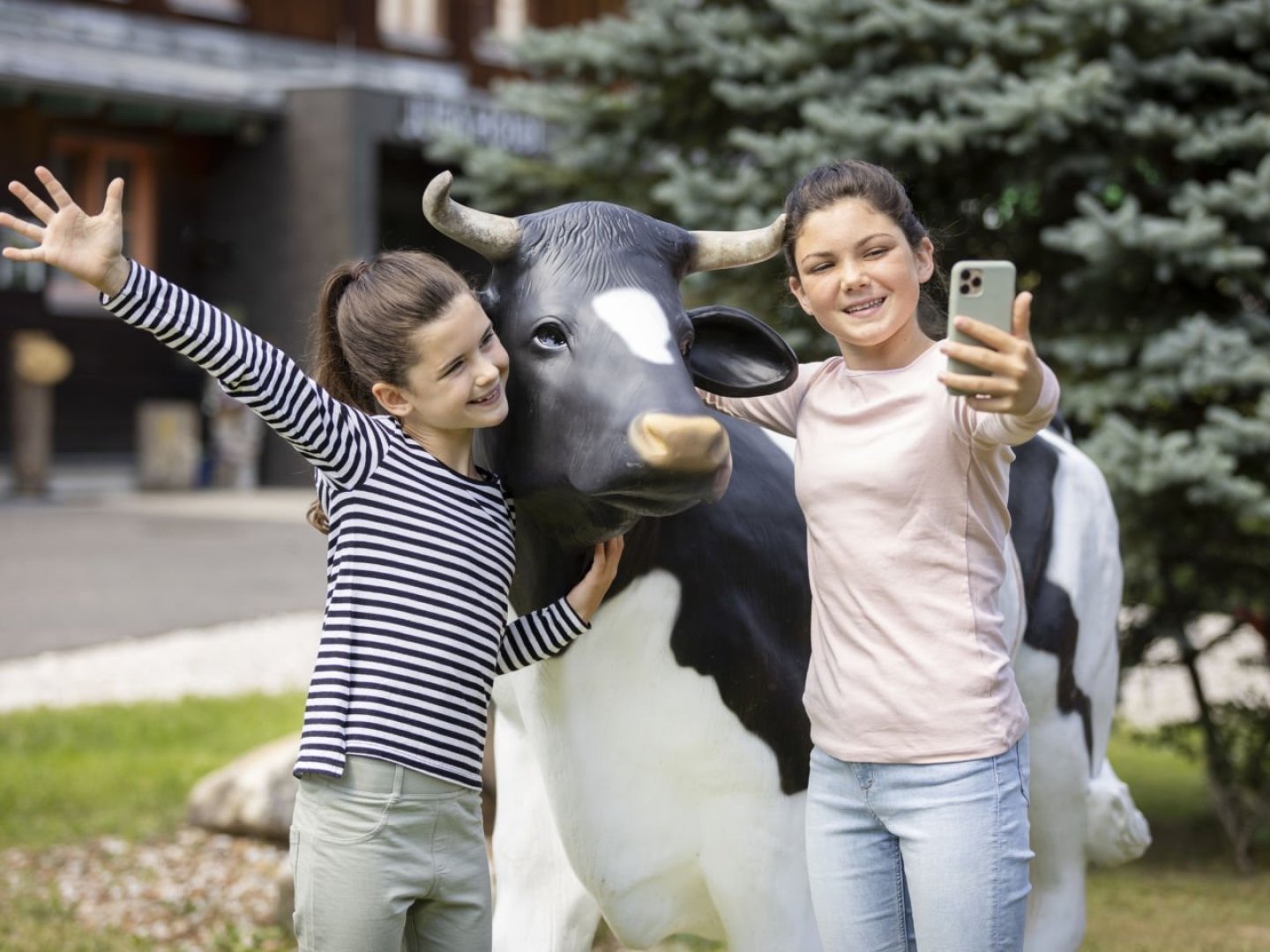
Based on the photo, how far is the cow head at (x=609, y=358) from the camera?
223cm

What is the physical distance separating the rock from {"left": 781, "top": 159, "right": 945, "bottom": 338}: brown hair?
12.5ft

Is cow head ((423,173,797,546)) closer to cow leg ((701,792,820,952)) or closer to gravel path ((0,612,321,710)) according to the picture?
cow leg ((701,792,820,952))

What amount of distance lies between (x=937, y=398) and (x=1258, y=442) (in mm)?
2791

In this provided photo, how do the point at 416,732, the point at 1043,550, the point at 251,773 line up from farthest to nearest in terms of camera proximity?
the point at 251,773 → the point at 1043,550 → the point at 416,732

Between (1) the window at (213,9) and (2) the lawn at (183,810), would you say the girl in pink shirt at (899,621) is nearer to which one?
(2) the lawn at (183,810)

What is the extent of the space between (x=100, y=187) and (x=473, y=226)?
1636 cm

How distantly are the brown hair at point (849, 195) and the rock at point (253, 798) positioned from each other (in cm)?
382

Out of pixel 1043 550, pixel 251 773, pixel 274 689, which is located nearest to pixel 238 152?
pixel 274 689

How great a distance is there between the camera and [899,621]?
2.38 meters

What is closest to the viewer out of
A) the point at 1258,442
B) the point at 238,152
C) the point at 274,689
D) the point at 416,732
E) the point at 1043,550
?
the point at 416,732

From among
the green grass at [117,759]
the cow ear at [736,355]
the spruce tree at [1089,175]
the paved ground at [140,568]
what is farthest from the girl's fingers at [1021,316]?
the paved ground at [140,568]

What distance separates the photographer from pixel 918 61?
5527mm

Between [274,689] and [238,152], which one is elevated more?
[238,152]

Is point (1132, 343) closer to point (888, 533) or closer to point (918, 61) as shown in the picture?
point (918, 61)
